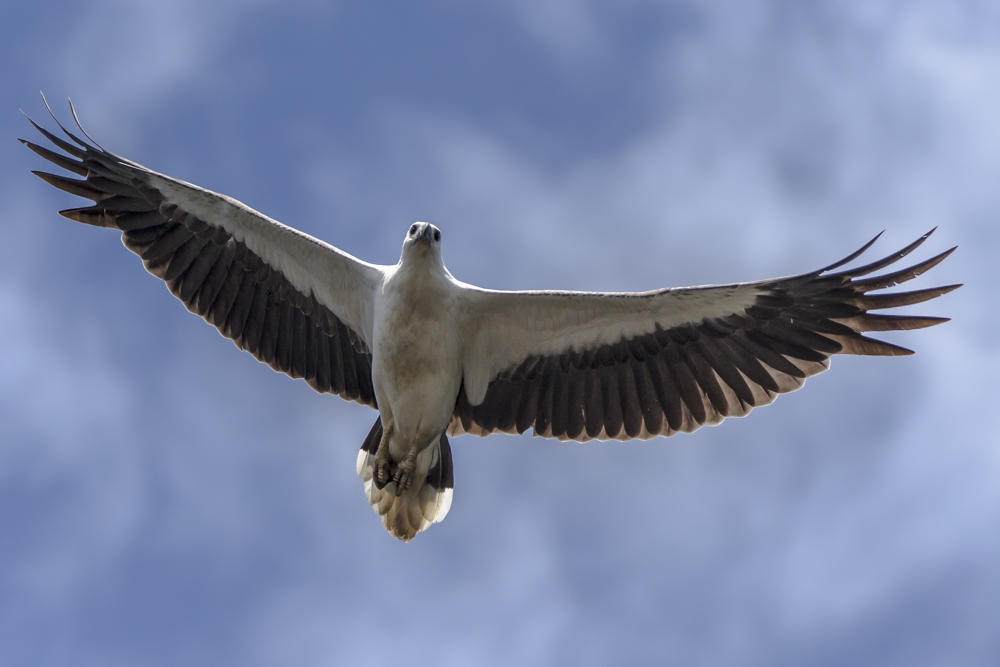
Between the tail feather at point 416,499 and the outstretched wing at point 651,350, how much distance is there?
1.30 feet

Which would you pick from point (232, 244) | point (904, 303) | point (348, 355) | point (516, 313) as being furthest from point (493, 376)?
point (904, 303)

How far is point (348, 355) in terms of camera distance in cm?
870

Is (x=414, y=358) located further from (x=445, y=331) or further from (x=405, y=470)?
(x=405, y=470)

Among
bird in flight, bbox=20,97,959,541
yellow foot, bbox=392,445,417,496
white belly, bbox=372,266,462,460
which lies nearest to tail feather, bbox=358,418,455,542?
bird in flight, bbox=20,97,959,541

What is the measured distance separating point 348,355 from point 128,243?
2202 millimetres

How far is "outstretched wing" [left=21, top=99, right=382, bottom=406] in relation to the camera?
8.60 metres

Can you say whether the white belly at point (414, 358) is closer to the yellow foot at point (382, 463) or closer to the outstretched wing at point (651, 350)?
the yellow foot at point (382, 463)

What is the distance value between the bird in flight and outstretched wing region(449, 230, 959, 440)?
12mm

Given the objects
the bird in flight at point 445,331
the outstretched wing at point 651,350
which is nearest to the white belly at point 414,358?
the bird in flight at point 445,331

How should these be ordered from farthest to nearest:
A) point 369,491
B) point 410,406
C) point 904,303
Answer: point 369,491, point 410,406, point 904,303

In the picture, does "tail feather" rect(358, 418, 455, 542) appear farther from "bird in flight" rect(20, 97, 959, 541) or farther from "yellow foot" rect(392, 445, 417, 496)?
"yellow foot" rect(392, 445, 417, 496)

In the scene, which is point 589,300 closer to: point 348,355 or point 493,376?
point 493,376

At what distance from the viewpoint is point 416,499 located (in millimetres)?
8484

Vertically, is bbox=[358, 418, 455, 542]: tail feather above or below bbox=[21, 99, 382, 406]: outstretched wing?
below
